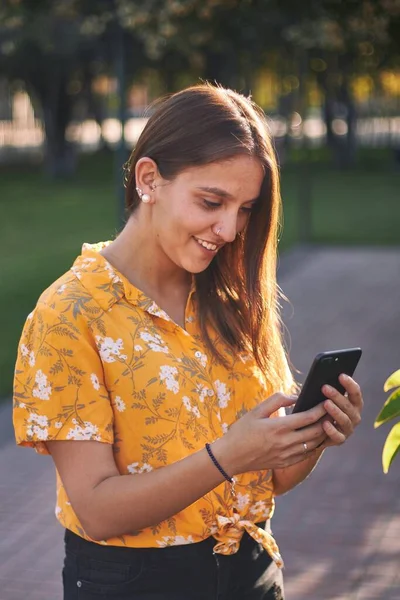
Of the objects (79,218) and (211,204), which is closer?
(211,204)

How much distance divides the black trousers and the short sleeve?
25cm

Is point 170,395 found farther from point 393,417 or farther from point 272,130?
point 272,130

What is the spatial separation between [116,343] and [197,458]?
0.90 feet

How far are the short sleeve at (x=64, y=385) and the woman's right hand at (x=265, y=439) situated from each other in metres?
0.23

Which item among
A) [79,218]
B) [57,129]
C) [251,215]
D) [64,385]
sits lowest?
[79,218]

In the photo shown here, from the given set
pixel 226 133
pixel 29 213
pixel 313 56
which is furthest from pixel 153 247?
pixel 313 56

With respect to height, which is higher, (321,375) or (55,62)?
(55,62)

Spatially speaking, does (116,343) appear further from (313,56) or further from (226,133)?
(313,56)

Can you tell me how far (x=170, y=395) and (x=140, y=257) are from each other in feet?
1.06

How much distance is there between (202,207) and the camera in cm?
229

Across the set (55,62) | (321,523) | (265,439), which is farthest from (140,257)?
(55,62)

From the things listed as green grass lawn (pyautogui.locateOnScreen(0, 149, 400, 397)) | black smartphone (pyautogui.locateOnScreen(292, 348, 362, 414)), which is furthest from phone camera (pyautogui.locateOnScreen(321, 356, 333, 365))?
green grass lawn (pyautogui.locateOnScreen(0, 149, 400, 397))

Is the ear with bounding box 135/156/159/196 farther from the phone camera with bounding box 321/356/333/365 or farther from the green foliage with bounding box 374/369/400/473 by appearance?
the green foliage with bounding box 374/369/400/473

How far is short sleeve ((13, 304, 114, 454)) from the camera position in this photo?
2164 millimetres
